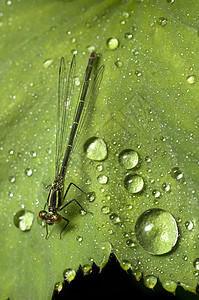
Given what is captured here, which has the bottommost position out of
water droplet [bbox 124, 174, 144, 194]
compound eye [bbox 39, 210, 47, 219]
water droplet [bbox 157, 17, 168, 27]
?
water droplet [bbox 124, 174, 144, 194]

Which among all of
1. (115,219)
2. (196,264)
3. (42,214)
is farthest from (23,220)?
(196,264)

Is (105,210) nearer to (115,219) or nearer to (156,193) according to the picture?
(115,219)

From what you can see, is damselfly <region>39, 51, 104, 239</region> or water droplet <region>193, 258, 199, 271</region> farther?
damselfly <region>39, 51, 104, 239</region>

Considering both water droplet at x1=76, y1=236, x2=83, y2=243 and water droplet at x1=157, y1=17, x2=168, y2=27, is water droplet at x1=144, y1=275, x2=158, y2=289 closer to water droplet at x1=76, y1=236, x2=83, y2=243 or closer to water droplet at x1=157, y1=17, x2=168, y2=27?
water droplet at x1=76, y1=236, x2=83, y2=243

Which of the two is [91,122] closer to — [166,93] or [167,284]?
[166,93]

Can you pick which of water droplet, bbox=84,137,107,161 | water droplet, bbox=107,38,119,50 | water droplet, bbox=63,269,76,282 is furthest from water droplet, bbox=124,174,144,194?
water droplet, bbox=107,38,119,50

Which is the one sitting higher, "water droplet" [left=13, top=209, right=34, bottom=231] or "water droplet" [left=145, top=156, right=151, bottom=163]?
"water droplet" [left=13, top=209, right=34, bottom=231]

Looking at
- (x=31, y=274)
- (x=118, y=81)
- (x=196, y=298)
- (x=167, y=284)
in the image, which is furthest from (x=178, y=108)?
(x=196, y=298)
